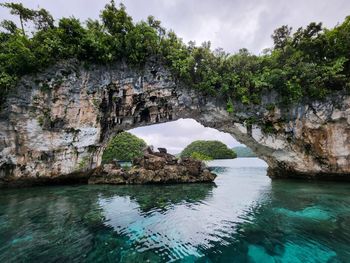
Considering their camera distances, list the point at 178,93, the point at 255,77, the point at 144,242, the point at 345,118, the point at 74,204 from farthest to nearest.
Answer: the point at 178,93 < the point at 255,77 < the point at 345,118 < the point at 74,204 < the point at 144,242

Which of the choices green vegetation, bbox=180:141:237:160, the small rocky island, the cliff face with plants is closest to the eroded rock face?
the cliff face with plants

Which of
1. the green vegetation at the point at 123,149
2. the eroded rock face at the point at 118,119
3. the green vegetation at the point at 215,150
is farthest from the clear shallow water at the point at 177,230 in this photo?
the green vegetation at the point at 215,150

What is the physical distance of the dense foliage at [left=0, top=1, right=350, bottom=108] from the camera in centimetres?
1379

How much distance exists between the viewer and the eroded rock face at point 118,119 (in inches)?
566

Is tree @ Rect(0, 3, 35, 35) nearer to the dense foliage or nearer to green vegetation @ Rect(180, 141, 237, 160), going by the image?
the dense foliage

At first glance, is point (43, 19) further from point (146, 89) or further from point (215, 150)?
point (215, 150)

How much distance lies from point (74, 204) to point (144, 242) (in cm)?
651

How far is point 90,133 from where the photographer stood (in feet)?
52.3

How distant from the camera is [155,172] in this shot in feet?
59.5

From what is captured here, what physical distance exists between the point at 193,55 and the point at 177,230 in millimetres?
13469

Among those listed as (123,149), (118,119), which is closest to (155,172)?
(118,119)

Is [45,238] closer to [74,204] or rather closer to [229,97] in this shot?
[74,204]

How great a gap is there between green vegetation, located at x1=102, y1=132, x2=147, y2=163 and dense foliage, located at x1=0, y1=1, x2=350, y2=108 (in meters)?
29.4

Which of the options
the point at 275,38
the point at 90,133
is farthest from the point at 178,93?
the point at 275,38
